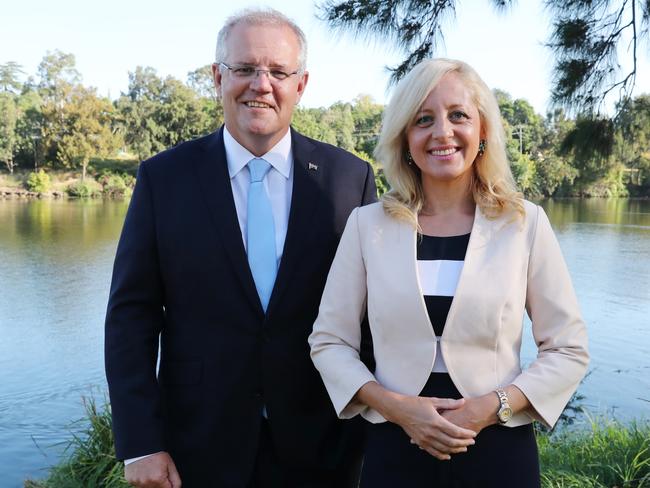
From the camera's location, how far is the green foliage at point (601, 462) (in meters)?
3.13

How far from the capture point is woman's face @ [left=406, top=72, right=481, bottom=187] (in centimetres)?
166

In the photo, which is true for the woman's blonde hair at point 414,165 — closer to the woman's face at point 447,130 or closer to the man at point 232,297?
the woman's face at point 447,130

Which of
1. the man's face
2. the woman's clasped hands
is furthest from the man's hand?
the man's face

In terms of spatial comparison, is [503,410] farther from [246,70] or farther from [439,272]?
[246,70]

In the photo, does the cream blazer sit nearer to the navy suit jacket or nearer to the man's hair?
the navy suit jacket

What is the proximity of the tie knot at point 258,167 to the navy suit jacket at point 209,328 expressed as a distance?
0.08 m

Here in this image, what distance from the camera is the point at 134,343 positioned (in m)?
1.86

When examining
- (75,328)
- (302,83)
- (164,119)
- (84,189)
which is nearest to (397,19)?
(302,83)

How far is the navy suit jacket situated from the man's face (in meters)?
0.13

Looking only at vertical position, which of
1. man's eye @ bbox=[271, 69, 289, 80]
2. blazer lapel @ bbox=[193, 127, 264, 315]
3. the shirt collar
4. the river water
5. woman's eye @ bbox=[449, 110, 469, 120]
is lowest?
the river water

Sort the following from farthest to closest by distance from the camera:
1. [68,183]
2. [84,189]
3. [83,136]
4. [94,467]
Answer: [68,183] → [83,136] → [84,189] → [94,467]

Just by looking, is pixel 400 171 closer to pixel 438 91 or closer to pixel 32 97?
pixel 438 91

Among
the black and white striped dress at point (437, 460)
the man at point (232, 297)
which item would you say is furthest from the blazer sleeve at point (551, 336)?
the man at point (232, 297)

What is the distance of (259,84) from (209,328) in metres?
0.69
